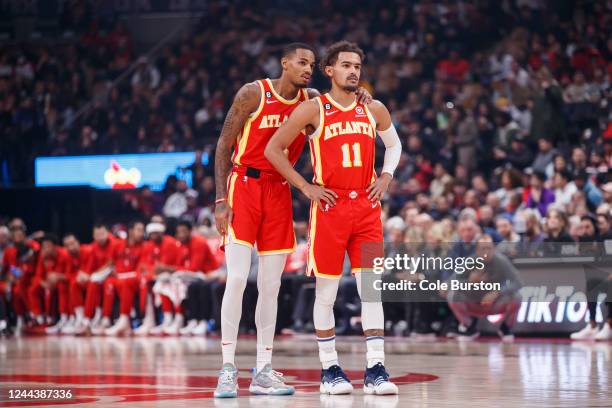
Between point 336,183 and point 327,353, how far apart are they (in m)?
1.18

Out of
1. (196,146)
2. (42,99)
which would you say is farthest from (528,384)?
(42,99)

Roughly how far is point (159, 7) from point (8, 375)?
20.5 metres

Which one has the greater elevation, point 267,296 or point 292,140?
point 292,140

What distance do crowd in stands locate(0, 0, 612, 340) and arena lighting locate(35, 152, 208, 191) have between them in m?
0.36

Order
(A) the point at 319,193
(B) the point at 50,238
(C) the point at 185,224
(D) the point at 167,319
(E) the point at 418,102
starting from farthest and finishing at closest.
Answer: (E) the point at 418,102 → (B) the point at 50,238 → (C) the point at 185,224 → (D) the point at 167,319 → (A) the point at 319,193

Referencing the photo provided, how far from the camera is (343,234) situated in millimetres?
8008

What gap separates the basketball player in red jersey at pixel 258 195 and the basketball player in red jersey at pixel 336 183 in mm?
234

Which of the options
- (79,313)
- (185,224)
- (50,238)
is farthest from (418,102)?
(79,313)

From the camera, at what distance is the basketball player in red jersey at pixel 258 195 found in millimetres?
8211

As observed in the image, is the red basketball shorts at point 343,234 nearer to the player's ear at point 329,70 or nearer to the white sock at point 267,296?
the white sock at point 267,296

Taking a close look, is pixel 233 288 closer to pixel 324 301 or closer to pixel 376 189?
pixel 324 301

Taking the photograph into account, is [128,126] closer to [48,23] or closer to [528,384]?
[48,23]

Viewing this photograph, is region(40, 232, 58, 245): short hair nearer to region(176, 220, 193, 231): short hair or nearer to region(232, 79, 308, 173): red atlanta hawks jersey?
region(176, 220, 193, 231): short hair

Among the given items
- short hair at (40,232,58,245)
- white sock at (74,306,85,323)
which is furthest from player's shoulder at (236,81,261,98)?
short hair at (40,232,58,245)
